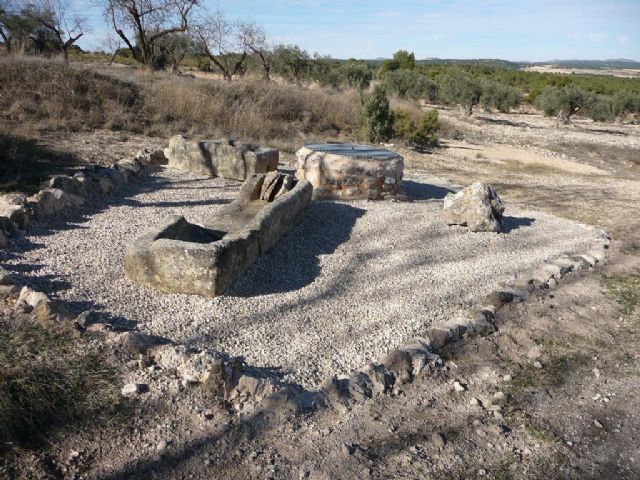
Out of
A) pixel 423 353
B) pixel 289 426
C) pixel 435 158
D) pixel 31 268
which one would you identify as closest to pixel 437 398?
pixel 423 353

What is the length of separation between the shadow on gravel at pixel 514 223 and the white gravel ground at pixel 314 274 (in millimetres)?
42

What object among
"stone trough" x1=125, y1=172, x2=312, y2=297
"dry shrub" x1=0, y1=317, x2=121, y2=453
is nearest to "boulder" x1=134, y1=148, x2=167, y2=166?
"stone trough" x1=125, y1=172, x2=312, y2=297

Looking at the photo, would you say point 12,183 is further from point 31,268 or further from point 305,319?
point 305,319

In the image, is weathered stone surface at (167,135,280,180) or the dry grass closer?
weathered stone surface at (167,135,280,180)

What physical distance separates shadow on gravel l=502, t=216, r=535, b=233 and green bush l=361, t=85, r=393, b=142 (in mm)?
7536

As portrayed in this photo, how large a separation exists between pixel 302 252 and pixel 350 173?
7.99ft

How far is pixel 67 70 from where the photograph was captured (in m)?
13.1

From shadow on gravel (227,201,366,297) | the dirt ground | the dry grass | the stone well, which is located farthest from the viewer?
the dry grass

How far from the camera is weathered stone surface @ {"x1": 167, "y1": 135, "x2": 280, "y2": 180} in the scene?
888 cm

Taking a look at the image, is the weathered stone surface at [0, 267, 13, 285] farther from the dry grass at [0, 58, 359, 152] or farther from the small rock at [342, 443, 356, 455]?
the dry grass at [0, 58, 359, 152]

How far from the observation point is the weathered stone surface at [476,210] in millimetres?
7023

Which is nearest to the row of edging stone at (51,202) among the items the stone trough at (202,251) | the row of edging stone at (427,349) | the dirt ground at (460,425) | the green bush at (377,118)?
the stone trough at (202,251)

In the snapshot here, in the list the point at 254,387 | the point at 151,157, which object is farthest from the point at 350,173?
the point at 254,387

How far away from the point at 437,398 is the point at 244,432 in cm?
136
